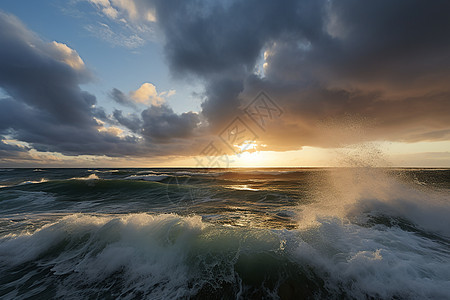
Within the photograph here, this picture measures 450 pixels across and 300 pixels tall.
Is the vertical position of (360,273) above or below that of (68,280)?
above

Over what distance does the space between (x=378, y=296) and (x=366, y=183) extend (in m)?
11.9

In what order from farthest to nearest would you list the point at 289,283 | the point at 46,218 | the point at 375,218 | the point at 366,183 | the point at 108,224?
the point at 366,183 < the point at 46,218 < the point at 375,218 < the point at 108,224 < the point at 289,283

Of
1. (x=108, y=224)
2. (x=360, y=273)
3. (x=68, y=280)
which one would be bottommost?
(x=68, y=280)

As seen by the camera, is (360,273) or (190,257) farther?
(190,257)

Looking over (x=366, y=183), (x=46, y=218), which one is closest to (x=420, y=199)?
(x=366, y=183)

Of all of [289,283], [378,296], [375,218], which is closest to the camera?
[378,296]

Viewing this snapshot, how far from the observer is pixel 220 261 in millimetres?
4547

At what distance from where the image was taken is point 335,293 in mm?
3488

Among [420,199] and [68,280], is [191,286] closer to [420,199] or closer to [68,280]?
[68,280]

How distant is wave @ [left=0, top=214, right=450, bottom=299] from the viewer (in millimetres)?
3650

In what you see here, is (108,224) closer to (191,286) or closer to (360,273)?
(191,286)

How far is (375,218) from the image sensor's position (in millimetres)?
7680

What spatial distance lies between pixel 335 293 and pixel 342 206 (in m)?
7.55

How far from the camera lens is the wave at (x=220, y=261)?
144 inches
